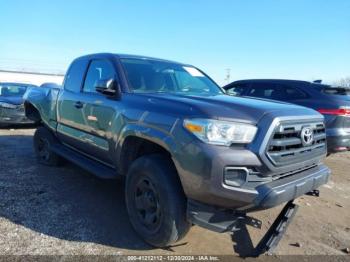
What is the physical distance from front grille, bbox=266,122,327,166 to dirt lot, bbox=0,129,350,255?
1.08m

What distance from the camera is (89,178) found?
5656 mm

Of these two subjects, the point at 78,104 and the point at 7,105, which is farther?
the point at 7,105

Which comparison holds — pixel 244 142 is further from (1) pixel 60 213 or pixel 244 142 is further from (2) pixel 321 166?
(1) pixel 60 213

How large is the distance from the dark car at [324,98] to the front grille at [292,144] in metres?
2.10

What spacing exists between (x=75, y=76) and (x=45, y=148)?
1.72m

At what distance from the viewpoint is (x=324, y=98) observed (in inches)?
259

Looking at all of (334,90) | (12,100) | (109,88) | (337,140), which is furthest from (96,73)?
(12,100)

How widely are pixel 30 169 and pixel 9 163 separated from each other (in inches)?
24.6

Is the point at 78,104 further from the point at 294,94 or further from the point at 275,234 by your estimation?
the point at 294,94

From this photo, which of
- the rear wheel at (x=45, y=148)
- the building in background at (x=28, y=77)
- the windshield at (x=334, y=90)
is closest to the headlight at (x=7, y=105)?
the rear wheel at (x=45, y=148)

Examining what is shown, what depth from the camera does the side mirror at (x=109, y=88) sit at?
3.86 m

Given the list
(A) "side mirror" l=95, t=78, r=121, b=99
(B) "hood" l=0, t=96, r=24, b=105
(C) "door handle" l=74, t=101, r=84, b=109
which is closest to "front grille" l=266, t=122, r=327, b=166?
(A) "side mirror" l=95, t=78, r=121, b=99

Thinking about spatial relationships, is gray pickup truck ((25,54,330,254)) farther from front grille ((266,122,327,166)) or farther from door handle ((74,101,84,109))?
door handle ((74,101,84,109))

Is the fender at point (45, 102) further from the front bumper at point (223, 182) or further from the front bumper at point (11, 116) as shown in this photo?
the front bumper at point (11, 116)
